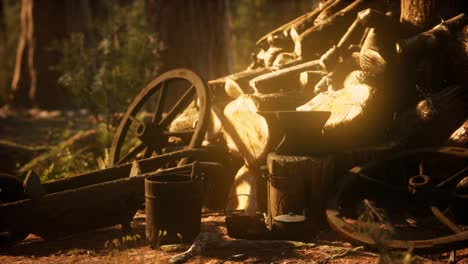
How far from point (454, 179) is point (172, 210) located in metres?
2.39

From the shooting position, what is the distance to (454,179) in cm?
405

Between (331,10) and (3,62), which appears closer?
(331,10)

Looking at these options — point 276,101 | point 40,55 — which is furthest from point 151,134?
point 40,55

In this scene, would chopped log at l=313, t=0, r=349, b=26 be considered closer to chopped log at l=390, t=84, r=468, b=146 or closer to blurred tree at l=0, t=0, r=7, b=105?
chopped log at l=390, t=84, r=468, b=146

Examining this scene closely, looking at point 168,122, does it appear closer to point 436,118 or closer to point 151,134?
point 151,134

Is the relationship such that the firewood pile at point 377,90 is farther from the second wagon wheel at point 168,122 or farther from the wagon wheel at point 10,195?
the wagon wheel at point 10,195

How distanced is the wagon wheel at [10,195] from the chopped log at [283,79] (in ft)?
8.72

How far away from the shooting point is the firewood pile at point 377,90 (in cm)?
458

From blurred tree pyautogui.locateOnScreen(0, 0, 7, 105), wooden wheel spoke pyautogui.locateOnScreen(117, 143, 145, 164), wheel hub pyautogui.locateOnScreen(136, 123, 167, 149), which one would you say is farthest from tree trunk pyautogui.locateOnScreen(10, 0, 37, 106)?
wheel hub pyautogui.locateOnScreen(136, 123, 167, 149)

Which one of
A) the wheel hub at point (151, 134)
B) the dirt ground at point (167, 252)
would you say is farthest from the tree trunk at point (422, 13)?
the wheel hub at point (151, 134)

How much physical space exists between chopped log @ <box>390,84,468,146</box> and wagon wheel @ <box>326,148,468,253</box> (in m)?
0.34

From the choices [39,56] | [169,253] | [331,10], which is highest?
[39,56]

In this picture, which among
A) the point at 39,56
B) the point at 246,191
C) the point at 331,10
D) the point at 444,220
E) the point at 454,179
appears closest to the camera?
the point at 444,220

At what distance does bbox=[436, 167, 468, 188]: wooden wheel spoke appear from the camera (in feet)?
13.0
